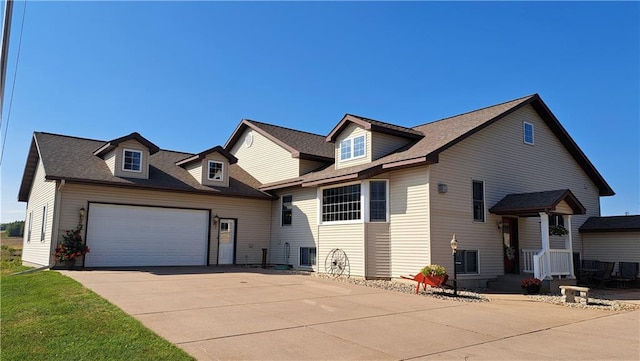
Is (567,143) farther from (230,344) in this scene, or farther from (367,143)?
(230,344)

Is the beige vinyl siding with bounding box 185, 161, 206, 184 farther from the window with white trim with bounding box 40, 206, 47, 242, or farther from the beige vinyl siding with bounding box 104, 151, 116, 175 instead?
the window with white trim with bounding box 40, 206, 47, 242

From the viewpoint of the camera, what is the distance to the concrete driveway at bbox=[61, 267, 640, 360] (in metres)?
6.36

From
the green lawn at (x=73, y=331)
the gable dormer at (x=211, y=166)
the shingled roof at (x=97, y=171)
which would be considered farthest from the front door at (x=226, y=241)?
the green lawn at (x=73, y=331)

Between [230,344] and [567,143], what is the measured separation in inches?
679

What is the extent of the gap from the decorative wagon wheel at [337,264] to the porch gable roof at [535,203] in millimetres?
5160

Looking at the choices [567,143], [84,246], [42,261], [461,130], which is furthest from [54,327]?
[567,143]

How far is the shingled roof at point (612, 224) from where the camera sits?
17.2m

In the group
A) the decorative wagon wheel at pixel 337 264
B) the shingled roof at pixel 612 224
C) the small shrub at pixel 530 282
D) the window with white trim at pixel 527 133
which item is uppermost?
the window with white trim at pixel 527 133

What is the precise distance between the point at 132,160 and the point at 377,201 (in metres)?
9.51

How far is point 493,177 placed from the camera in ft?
52.1

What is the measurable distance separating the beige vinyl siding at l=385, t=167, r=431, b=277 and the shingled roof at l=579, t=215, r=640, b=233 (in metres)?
8.75

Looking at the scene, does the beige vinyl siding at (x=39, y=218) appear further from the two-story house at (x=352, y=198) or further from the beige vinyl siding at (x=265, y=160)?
the beige vinyl siding at (x=265, y=160)

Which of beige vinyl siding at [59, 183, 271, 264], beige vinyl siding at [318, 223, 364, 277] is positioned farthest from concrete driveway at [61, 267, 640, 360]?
beige vinyl siding at [59, 183, 271, 264]

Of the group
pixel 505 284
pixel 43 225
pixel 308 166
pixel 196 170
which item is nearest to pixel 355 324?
pixel 505 284
